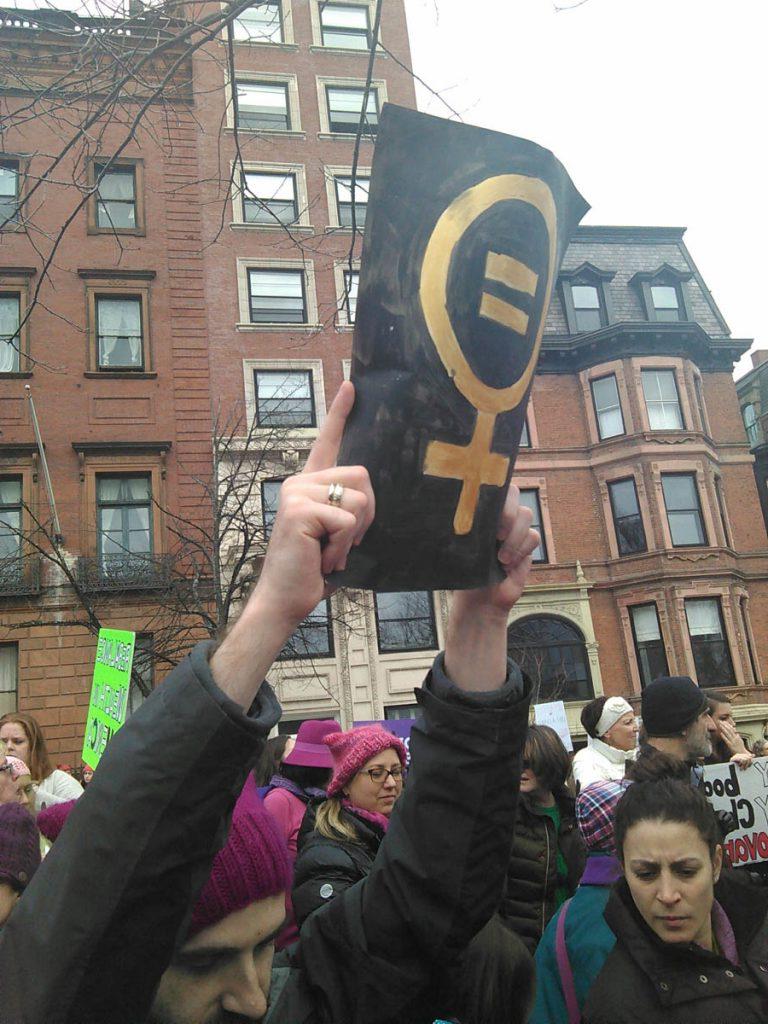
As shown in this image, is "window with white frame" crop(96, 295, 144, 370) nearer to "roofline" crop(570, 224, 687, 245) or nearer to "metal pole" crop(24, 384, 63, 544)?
"metal pole" crop(24, 384, 63, 544)

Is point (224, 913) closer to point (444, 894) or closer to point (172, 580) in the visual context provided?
point (444, 894)

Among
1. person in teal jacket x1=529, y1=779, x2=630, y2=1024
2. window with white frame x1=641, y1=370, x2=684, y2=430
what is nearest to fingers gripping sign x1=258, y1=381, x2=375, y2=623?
person in teal jacket x1=529, y1=779, x2=630, y2=1024

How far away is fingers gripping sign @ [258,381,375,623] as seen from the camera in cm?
124

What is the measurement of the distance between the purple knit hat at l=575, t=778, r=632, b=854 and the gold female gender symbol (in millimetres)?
2225

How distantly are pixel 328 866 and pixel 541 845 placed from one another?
1.29 metres

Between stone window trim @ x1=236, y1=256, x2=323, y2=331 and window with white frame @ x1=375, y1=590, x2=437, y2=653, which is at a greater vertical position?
stone window trim @ x1=236, y1=256, x2=323, y2=331

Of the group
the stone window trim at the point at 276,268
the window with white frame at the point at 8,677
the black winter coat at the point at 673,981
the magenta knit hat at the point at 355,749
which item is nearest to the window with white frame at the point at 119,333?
the stone window trim at the point at 276,268

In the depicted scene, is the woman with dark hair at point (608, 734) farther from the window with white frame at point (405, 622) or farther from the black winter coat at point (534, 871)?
the window with white frame at point (405, 622)

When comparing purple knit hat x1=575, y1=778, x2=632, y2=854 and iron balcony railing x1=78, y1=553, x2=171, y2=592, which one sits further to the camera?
iron balcony railing x1=78, y1=553, x2=171, y2=592

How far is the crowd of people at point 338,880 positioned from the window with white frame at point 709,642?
66.0 feet

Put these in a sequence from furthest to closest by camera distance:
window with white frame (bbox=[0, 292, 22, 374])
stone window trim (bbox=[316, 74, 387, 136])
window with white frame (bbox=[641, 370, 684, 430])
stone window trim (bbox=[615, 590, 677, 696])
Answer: window with white frame (bbox=[641, 370, 684, 430]) < stone window trim (bbox=[316, 74, 387, 136]) < stone window trim (bbox=[615, 590, 677, 696]) < window with white frame (bbox=[0, 292, 22, 374])

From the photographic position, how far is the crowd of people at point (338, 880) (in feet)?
3.61

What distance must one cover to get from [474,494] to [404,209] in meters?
0.49

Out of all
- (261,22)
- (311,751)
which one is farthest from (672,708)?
(261,22)
